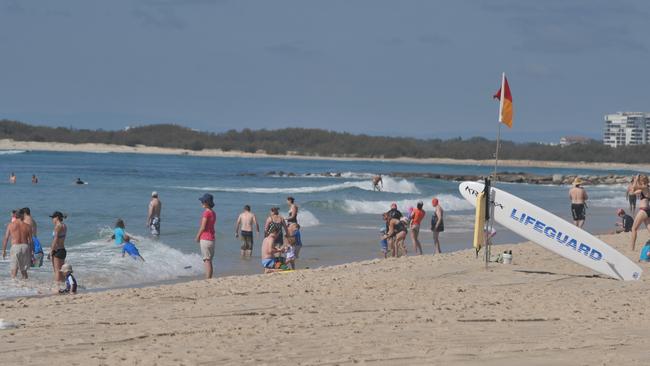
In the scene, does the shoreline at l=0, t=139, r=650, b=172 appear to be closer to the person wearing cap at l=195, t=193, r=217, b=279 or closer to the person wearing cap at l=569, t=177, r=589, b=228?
the person wearing cap at l=569, t=177, r=589, b=228

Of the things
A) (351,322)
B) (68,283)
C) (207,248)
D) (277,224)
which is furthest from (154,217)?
(351,322)

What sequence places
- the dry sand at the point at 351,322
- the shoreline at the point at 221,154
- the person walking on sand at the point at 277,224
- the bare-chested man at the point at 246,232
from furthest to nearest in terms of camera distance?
the shoreline at the point at 221,154 < the bare-chested man at the point at 246,232 < the person walking on sand at the point at 277,224 < the dry sand at the point at 351,322

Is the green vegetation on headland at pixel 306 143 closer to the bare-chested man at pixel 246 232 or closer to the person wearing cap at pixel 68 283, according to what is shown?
the bare-chested man at pixel 246 232

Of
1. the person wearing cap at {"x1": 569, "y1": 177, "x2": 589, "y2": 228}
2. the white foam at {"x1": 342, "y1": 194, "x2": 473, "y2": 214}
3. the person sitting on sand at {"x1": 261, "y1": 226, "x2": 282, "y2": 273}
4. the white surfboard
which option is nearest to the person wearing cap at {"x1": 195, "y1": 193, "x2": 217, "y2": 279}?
the person sitting on sand at {"x1": 261, "y1": 226, "x2": 282, "y2": 273}

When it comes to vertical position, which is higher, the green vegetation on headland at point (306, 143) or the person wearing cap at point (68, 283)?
the green vegetation on headland at point (306, 143)

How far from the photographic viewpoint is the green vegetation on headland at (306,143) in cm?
16000

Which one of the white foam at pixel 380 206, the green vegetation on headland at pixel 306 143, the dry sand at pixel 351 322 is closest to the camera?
the dry sand at pixel 351 322

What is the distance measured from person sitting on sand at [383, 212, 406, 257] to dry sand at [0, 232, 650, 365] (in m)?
Result: 4.48

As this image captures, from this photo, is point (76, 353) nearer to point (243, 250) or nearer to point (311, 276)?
point (311, 276)

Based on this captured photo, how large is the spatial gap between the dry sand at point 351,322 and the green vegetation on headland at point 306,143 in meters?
141

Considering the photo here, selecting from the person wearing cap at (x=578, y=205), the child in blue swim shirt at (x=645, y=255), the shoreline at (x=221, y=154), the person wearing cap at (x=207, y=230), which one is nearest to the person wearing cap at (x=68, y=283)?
the person wearing cap at (x=207, y=230)

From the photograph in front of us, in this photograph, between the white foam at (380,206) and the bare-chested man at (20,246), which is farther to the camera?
the white foam at (380,206)

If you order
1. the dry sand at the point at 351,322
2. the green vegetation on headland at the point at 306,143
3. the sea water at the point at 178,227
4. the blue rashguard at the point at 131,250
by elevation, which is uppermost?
the green vegetation on headland at the point at 306,143

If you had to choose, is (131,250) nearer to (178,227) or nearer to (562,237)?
(562,237)
